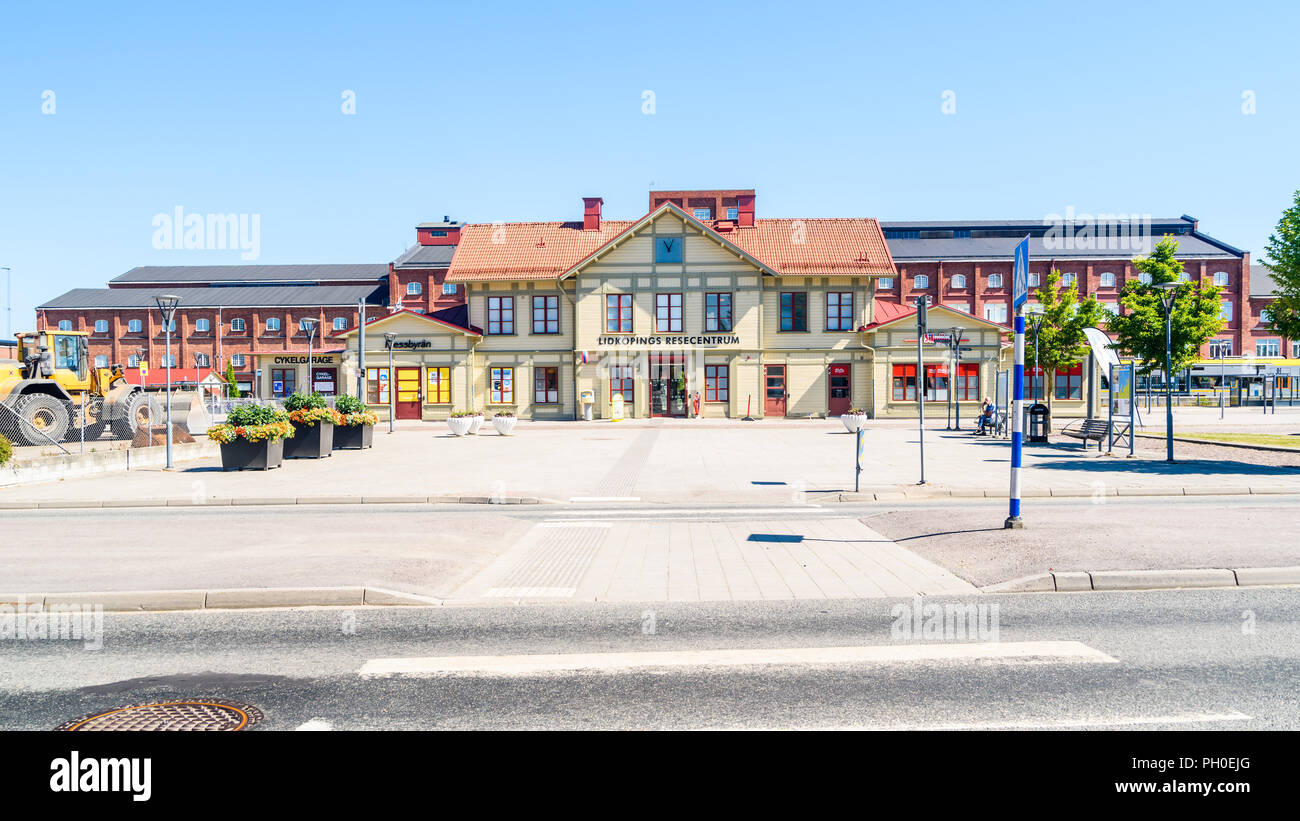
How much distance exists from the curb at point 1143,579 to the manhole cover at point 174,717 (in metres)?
6.25

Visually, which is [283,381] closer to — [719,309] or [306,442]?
[719,309]

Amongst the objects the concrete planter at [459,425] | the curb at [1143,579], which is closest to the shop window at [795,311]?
the concrete planter at [459,425]

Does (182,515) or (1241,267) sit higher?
(1241,267)

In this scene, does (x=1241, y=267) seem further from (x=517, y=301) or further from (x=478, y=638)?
(x=478, y=638)

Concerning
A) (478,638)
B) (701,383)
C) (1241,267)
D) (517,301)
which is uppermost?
(1241,267)

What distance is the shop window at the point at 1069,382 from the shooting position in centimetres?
4841

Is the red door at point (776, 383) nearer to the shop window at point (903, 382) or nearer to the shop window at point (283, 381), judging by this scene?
the shop window at point (903, 382)

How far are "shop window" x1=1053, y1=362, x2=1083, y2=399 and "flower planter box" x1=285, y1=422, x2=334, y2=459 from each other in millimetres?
42796

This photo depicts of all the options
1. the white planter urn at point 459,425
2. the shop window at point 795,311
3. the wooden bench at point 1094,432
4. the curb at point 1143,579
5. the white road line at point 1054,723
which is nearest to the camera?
the white road line at point 1054,723

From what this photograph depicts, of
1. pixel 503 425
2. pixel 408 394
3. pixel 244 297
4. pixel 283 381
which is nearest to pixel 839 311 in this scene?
pixel 503 425

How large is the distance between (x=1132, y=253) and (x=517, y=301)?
55413 mm

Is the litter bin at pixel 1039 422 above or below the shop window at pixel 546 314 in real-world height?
below

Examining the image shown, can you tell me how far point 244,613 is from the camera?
22.9ft
